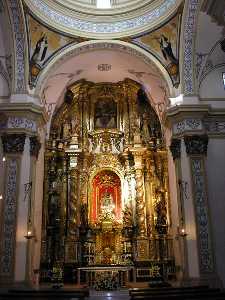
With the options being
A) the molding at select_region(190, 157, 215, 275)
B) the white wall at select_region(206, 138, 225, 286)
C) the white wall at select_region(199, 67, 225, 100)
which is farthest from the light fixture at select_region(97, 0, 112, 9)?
the molding at select_region(190, 157, 215, 275)

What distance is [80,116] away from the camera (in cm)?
1800

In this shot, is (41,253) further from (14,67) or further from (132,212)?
(14,67)

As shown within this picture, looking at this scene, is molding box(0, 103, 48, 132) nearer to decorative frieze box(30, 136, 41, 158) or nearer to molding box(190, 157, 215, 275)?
decorative frieze box(30, 136, 41, 158)

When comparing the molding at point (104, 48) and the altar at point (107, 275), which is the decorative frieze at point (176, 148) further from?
the altar at point (107, 275)

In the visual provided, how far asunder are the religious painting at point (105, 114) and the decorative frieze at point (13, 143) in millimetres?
5649

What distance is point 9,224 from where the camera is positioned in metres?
12.1

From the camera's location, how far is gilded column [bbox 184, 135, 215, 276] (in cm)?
1197

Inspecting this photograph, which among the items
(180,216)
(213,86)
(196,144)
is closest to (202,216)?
(180,216)

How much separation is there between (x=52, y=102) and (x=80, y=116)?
1.61 meters

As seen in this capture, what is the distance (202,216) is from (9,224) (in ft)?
20.4

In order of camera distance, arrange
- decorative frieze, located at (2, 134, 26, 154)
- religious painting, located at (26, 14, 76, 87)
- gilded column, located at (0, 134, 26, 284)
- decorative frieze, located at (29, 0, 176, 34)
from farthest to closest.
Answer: decorative frieze, located at (29, 0, 176, 34), religious painting, located at (26, 14, 76, 87), decorative frieze, located at (2, 134, 26, 154), gilded column, located at (0, 134, 26, 284)

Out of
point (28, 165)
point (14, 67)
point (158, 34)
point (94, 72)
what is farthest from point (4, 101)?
point (158, 34)

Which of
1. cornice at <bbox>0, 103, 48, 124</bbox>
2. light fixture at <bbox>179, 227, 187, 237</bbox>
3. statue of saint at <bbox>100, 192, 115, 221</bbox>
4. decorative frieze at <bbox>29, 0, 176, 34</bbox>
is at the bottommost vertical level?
light fixture at <bbox>179, 227, 187, 237</bbox>

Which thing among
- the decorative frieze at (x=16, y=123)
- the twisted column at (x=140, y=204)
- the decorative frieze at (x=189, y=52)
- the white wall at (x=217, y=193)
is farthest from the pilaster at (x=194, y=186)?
the decorative frieze at (x=16, y=123)
